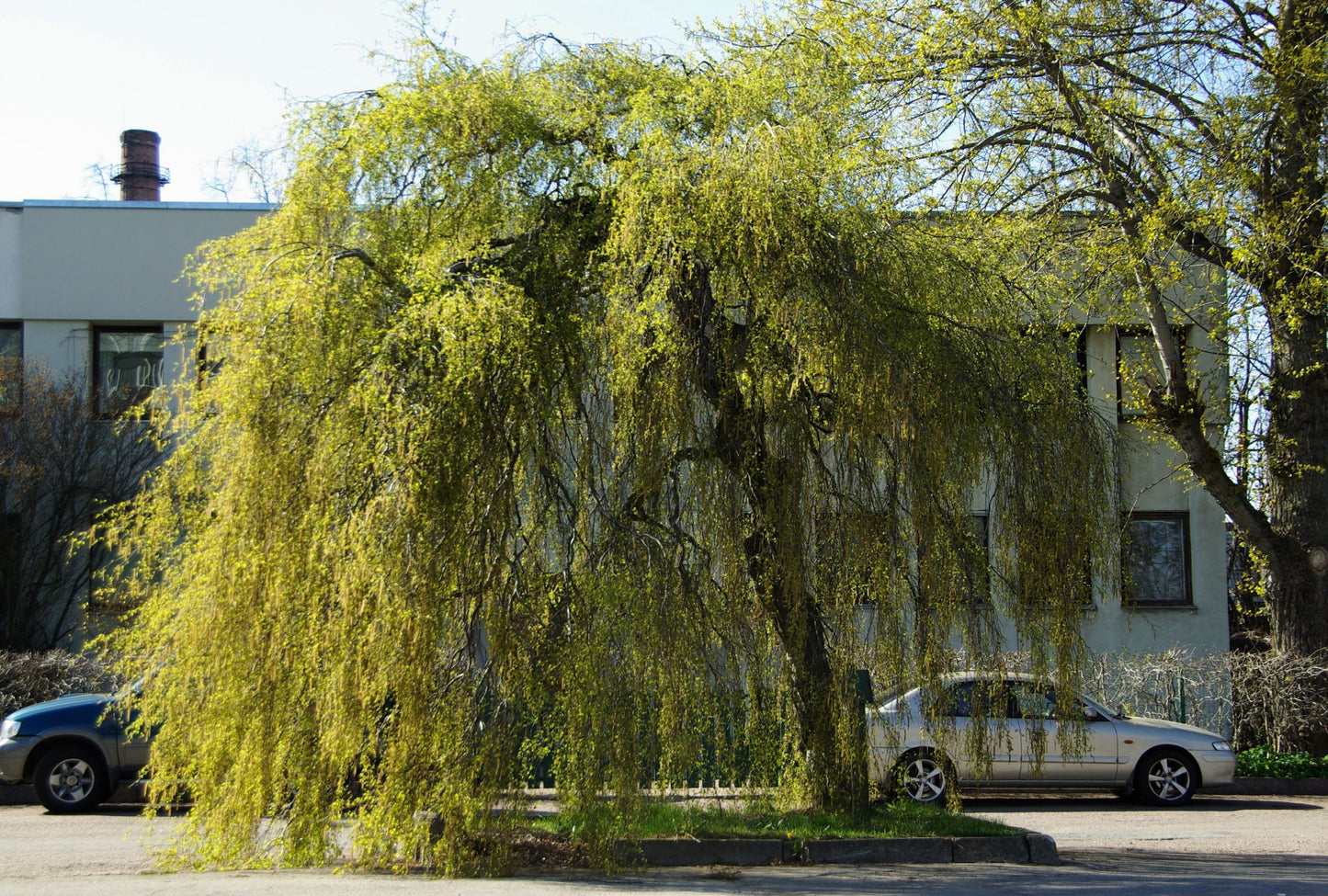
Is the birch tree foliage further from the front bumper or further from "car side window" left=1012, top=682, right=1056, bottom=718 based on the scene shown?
the front bumper

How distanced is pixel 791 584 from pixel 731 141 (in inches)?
136

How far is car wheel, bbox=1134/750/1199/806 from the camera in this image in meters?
14.4

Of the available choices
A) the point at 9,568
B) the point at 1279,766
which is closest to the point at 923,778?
the point at 1279,766

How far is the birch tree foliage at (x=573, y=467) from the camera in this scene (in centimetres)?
784

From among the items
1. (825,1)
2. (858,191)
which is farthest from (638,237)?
(825,1)

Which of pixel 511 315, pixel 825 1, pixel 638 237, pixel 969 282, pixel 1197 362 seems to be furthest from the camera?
pixel 1197 362

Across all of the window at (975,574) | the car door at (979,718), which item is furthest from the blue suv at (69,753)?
the window at (975,574)

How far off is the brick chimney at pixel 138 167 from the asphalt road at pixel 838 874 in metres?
17.2

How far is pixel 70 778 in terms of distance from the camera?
13594 mm

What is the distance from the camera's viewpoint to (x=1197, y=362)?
2084cm

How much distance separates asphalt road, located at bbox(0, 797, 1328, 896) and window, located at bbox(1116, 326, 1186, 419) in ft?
17.2

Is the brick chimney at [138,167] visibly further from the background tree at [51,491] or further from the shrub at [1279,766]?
the shrub at [1279,766]

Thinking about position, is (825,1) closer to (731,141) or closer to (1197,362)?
(731,141)

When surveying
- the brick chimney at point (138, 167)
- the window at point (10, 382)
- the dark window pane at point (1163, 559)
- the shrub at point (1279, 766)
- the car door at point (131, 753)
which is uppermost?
the brick chimney at point (138, 167)
